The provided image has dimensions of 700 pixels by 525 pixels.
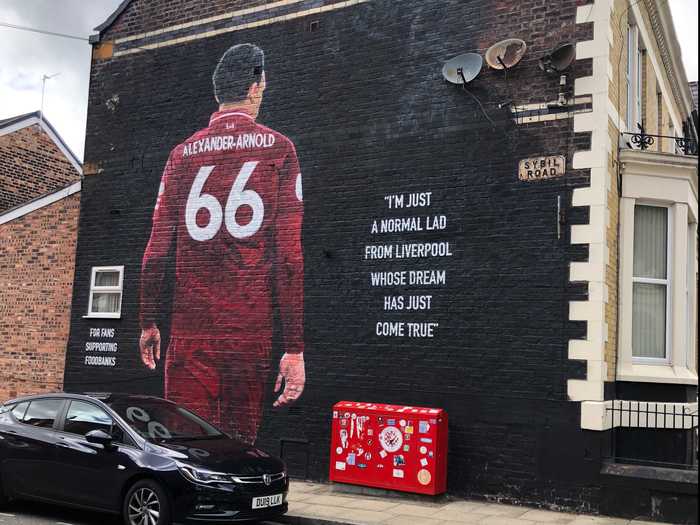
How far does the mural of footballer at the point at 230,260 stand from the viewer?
41.7ft

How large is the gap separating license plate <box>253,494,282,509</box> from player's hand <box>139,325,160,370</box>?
5438 mm

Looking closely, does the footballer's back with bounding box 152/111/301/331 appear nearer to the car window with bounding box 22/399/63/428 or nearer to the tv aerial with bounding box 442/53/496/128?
the tv aerial with bounding box 442/53/496/128

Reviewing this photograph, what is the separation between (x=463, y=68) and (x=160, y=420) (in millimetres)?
6354

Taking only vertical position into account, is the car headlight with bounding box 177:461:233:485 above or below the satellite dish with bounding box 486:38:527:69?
below

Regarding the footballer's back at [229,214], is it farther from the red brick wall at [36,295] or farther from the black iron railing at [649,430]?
the black iron railing at [649,430]

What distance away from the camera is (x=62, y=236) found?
15.2m

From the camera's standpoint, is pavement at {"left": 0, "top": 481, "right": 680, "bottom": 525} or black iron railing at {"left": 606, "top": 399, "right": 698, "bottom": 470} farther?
black iron railing at {"left": 606, "top": 399, "right": 698, "bottom": 470}

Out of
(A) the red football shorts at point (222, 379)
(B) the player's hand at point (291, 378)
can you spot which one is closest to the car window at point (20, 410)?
(A) the red football shorts at point (222, 379)

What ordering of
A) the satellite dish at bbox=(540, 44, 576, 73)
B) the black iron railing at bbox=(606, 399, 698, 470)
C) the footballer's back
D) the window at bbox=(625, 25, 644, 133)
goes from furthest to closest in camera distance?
the footballer's back, the window at bbox=(625, 25, 644, 133), the satellite dish at bbox=(540, 44, 576, 73), the black iron railing at bbox=(606, 399, 698, 470)

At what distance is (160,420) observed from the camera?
9500mm

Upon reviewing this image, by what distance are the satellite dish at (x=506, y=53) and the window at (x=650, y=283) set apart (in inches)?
106

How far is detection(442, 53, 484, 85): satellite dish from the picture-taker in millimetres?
11469

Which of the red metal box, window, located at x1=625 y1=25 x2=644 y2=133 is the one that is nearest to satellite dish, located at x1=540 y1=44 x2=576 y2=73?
window, located at x1=625 y1=25 x2=644 y2=133

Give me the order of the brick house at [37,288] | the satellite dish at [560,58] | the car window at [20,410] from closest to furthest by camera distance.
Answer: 1. the car window at [20,410]
2. the satellite dish at [560,58]
3. the brick house at [37,288]
